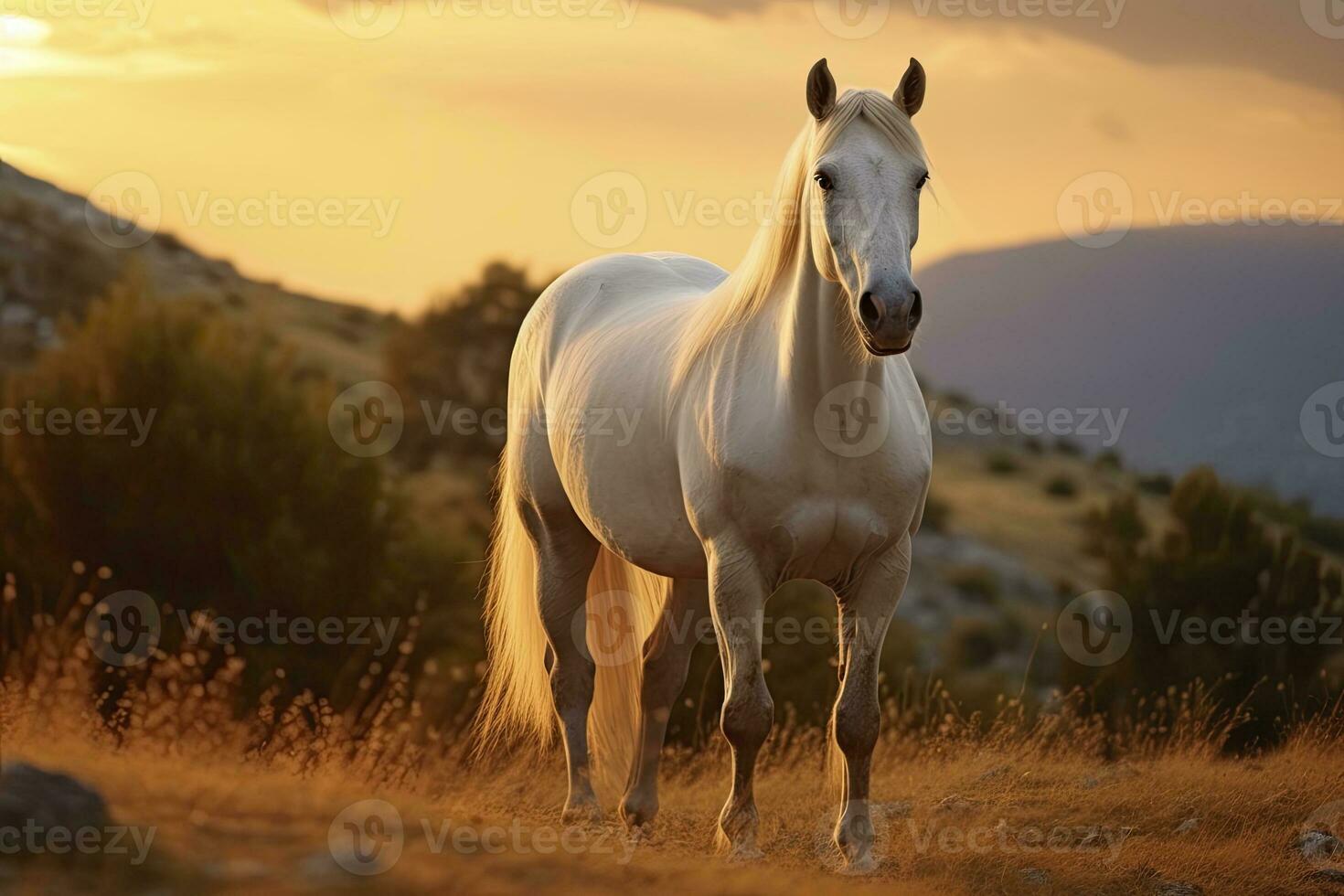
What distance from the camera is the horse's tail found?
7527 mm

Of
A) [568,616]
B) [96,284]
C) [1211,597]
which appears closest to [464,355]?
[96,284]

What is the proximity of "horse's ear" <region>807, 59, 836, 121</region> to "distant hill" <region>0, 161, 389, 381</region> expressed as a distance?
23.4 m

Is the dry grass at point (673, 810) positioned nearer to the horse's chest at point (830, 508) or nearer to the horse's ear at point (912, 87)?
the horse's chest at point (830, 508)

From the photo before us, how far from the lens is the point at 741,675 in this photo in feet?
18.7

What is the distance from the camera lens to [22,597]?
59.8 ft

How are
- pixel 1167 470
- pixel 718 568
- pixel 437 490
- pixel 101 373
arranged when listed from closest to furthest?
pixel 718 568 < pixel 101 373 < pixel 437 490 < pixel 1167 470

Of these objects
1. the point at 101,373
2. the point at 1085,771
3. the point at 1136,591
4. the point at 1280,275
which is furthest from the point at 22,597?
the point at 1280,275

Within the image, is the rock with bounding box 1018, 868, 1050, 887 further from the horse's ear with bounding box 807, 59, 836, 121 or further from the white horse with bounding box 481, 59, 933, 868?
the horse's ear with bounding box 807, 59, 836, 121

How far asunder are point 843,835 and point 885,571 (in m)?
1.10

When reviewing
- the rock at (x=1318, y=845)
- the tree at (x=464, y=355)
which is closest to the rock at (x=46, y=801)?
the rock at (x=1318, y=845)

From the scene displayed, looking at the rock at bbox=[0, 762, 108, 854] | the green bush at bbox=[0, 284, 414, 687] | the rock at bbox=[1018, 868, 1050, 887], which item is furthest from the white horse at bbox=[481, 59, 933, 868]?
the green bush at bbox=[0, 284, 414, 687]

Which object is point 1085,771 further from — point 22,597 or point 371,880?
point 22,597

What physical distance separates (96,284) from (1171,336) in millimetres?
76650

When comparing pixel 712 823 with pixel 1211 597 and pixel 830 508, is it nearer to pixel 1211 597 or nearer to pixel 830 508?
pixel 830 508
